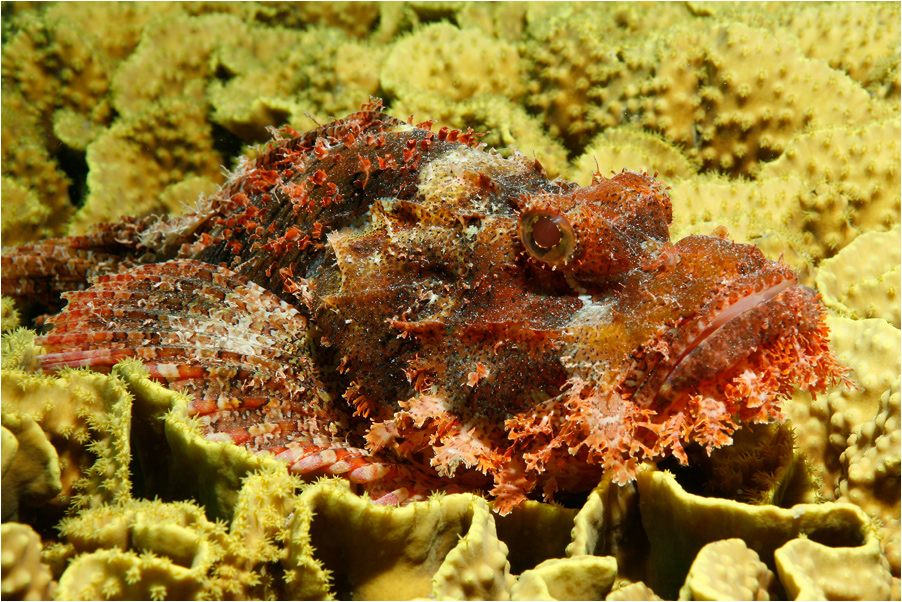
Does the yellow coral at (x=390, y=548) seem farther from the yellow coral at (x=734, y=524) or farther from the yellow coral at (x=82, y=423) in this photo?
the yellow coral at (x=82, y=423)

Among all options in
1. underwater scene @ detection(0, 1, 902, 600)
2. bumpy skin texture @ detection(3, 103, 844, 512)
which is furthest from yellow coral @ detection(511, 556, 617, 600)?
bumpy skin texture @ detection(3, 103, 844, 512)

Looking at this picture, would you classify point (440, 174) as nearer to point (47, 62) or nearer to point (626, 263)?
point (626, 263)

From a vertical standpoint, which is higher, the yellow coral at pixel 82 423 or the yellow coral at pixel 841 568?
the yellow coral at pixel 82 423

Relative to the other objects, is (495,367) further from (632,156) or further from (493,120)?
(493,120)

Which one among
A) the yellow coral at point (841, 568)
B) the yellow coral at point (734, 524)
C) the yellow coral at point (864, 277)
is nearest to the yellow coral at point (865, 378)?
the yellow coral at point (864, 277)

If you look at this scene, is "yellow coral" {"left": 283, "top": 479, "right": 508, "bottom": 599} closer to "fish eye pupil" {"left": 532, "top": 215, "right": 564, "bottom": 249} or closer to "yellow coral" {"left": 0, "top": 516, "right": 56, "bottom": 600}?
"yellow coral" {"left": 0, "top": 516, "right": 56, "bottom": 600}

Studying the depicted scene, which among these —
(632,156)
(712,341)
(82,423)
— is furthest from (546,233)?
(632,156)
